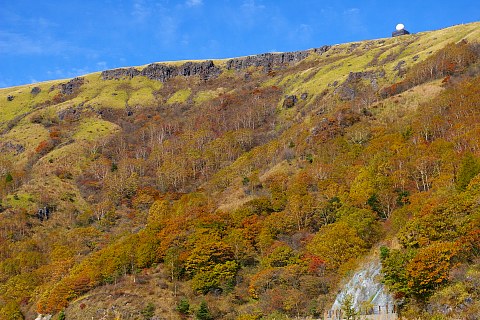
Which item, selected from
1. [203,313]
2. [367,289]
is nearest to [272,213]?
[203,313]

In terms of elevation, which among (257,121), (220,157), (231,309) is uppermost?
(257,121)

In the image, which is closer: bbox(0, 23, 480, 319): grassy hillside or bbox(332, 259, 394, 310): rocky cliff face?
bbox(332, 259, 394, 310): rocky cliff face

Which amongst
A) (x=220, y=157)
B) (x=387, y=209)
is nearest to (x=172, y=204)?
(x=220, y=157)

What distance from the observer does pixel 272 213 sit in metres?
98.1

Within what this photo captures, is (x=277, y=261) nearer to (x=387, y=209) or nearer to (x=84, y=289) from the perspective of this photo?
(x=387, y=209)

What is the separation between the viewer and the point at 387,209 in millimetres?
86188

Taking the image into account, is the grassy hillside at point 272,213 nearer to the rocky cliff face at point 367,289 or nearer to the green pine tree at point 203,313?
the green pine tree at point 203,313

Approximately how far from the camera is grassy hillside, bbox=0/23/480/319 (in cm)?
6081

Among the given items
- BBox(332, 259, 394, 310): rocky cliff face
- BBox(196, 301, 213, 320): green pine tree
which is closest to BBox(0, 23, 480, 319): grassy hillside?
BBox(196, 301, 213, 320): green pine tree

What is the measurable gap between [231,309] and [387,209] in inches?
1404

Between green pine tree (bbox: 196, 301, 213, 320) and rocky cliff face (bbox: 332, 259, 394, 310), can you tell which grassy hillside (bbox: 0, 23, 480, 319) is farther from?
rocky cliff face (bbox: 332, 259, 394, 310)

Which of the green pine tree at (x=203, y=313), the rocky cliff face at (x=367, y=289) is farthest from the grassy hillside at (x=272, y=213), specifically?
the rocky cliff face at (x=367, y=289)

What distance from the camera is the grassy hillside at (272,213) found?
6081 centimetres

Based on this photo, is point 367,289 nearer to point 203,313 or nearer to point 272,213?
point 203,313
